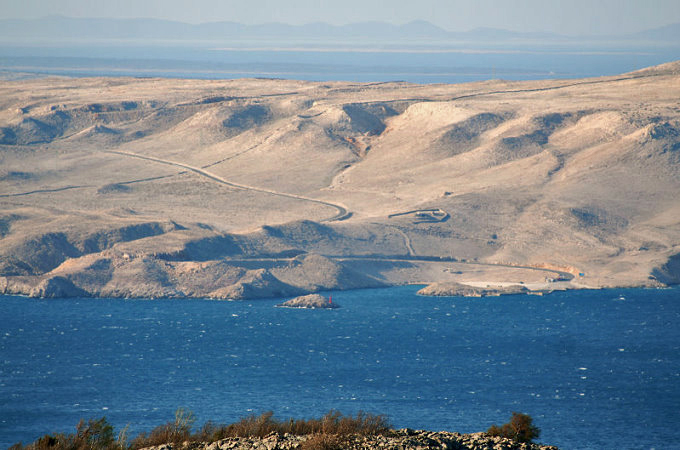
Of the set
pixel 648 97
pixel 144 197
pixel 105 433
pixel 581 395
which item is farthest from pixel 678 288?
pixel 105 433

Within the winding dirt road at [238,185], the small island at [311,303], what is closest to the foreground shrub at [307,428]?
the small island at [311,303]

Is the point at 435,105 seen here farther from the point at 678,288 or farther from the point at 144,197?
the point at 678,288

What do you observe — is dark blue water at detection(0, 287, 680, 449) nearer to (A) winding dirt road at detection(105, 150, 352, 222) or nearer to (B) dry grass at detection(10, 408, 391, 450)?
(B) dry grass at detection(10, 408, 391, 450)

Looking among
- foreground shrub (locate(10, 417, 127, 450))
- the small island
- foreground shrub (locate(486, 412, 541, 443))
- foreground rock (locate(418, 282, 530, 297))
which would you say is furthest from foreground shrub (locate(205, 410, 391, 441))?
foreground rock (locate(418, 282, 530, 297))

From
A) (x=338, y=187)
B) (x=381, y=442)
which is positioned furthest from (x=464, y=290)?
(x=381, y=442)

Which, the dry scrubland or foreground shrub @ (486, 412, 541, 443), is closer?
foreground shrub @ (486, 412, 541, 443)

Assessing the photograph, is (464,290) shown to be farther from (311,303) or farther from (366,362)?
(366,362)
